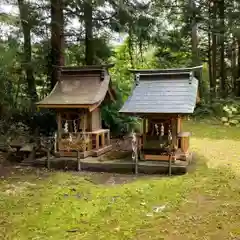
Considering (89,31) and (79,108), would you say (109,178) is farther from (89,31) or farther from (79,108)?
(89,31)

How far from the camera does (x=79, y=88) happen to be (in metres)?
10.0

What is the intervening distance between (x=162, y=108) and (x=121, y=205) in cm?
316

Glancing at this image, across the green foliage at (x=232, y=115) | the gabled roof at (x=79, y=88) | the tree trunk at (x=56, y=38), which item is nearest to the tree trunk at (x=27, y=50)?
the tree trunk at (x=56, y=38)

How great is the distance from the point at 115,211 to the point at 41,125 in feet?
21.7

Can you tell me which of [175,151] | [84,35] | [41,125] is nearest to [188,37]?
[84,35]

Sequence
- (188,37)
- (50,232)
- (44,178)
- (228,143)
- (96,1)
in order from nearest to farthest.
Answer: (50,232), (44,178), (96,1), (228,143), (188,37)

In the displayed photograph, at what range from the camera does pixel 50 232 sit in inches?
200

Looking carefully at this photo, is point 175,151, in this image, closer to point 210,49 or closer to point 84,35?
point 84,35

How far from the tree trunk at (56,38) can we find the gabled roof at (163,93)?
3564 millimetres

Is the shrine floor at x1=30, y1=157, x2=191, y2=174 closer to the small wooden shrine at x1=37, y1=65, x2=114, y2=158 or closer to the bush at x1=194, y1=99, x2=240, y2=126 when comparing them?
the small wooden shrine at x1=37, y1=65, x2=114, y2=158

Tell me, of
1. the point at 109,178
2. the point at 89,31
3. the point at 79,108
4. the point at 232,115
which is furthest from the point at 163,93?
the point at 232,115

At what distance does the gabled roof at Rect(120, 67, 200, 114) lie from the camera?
8.61 m

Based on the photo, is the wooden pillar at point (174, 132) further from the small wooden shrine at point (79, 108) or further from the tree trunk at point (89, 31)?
the tree trunk at point (89, 31)

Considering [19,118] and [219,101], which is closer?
[19,118]
